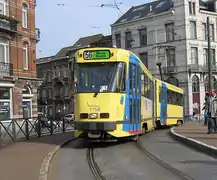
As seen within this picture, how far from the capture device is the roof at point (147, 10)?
6300 centimetres

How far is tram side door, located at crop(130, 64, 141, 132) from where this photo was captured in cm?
1569

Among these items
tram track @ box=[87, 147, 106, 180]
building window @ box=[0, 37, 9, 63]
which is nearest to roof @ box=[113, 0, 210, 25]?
building window @ box=[0, 37, 9, 63]

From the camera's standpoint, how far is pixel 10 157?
1277cm

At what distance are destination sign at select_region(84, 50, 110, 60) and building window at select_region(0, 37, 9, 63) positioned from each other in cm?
2067

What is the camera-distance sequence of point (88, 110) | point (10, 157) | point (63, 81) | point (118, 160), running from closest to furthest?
1. point (118, 160)
2. point (10, 157)
3. point (88, 110)
4. point (63, 81)

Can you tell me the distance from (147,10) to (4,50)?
3653cm

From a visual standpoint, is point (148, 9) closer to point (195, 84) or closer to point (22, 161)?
point (195, 84)

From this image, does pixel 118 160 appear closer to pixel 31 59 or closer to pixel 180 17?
pixel 31 59

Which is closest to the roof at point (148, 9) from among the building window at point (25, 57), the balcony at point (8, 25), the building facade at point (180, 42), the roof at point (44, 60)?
the building facade at point (180, 42)

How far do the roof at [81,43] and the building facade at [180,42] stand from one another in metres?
10.5

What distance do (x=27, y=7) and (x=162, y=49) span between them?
29.2m

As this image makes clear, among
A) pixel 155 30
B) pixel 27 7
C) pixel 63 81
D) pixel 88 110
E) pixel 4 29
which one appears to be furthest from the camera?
pixel 63 81

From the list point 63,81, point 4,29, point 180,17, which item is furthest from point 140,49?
point 4,29

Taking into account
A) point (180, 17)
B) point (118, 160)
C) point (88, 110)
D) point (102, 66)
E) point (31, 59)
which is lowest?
point (118, 160)
